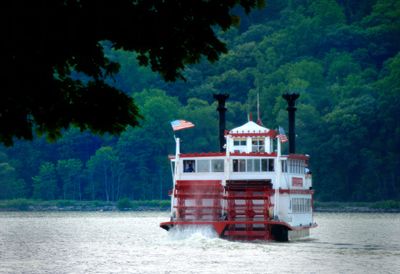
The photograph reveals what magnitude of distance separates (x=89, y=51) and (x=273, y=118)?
145059mm

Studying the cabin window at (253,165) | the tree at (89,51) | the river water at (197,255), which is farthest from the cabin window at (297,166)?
the tree at (89,51)

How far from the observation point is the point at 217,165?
2093 inches

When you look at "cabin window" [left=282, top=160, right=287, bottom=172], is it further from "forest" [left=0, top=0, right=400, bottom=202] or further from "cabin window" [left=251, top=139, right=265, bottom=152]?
"forest" [left=0, top=0, right=400, bottom=202]

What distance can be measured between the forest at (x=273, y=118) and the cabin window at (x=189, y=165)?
200 feet

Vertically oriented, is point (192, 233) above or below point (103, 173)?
below

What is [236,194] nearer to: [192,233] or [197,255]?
[192,233]

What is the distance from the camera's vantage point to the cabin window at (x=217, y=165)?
53.0 meters

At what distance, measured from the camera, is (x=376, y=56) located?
181625 mm

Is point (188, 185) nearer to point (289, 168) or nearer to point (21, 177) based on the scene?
point (289, 168)

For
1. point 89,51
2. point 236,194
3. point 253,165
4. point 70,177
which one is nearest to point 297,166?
point 253,165

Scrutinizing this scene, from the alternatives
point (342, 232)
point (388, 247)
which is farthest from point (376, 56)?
point (388, 247)

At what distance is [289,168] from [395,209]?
79.1 metres

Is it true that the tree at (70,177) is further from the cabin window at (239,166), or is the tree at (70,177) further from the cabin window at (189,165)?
the cabin window at (239,166)

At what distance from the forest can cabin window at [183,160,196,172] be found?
60922 millimetres
